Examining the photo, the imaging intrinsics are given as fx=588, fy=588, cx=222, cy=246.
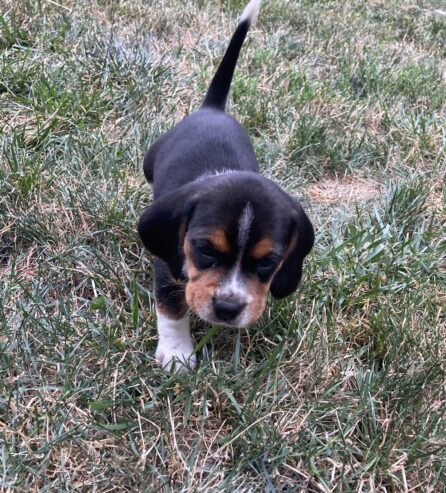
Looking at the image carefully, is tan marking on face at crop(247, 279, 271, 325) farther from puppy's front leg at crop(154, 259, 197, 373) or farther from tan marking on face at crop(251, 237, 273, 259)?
puppy's front leg at crop(154, 259, 197, 373)

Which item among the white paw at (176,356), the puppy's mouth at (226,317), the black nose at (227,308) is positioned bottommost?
the white paw at (176,356)

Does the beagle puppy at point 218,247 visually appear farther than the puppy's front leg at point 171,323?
No

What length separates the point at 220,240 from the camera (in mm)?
2342

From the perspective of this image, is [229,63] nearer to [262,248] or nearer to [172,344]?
[262,248]

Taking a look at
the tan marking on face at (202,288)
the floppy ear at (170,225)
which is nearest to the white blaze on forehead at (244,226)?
the tan marking on face at (202,288)

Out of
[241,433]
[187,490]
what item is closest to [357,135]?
[241,433]

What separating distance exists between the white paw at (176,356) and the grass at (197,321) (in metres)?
0.05

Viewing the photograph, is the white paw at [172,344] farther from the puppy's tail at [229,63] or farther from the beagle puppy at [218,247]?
the puppy's tail at [229,63]

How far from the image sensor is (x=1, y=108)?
4.28 m

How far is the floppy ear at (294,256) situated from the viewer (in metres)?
2.60

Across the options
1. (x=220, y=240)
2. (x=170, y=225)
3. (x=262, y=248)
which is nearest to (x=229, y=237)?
(x=220, y=240)

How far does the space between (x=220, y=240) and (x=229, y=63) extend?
1780 mm

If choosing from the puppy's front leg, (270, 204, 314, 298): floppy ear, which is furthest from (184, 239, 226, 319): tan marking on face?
(270, 204, 314, 298): floppy ear

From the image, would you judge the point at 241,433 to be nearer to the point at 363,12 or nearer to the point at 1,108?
the point at 1,108
